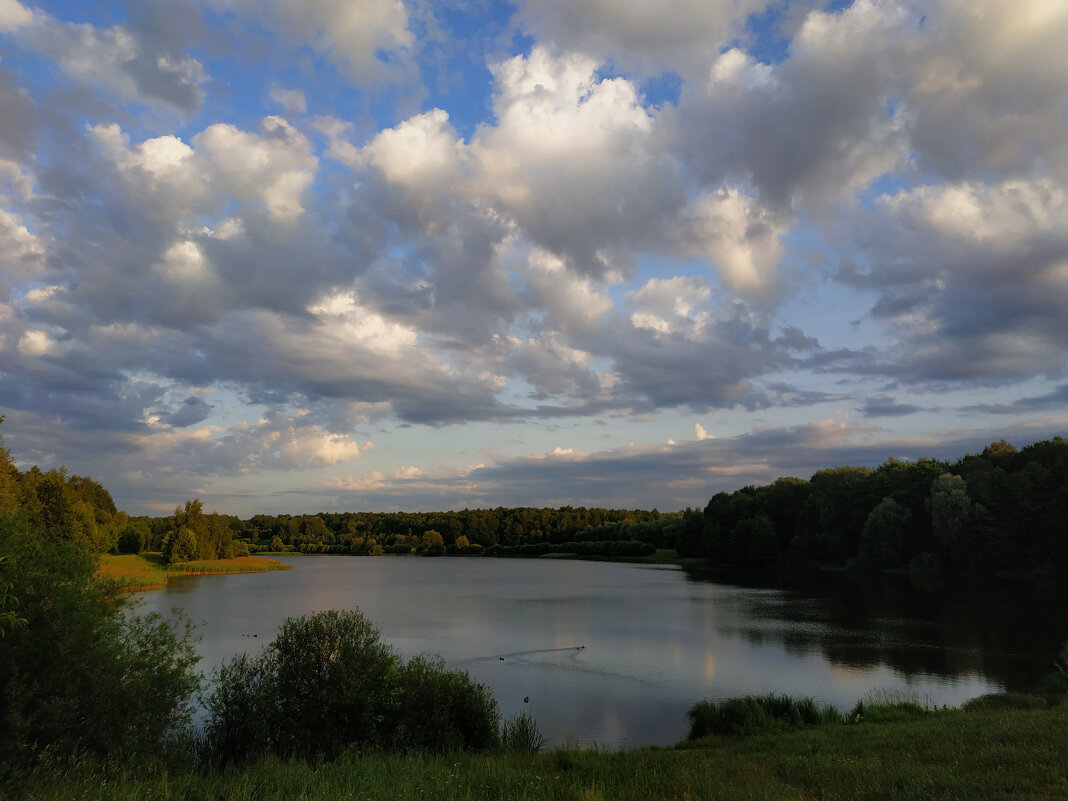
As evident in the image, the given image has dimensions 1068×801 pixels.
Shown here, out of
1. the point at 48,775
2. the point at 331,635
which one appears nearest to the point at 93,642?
the point at 48,775

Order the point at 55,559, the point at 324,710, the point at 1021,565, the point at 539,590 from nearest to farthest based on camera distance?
1. the point at 55,559
2. the point at 324,710
3. the point at 1021,565
4. the point at 539,590

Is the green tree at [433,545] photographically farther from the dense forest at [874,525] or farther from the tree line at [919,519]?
the tree line at [919,519]

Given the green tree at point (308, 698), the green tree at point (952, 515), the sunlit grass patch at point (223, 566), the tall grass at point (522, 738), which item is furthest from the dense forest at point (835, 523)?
the tall grass at point (522, 738)

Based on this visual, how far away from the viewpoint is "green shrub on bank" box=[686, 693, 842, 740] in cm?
1658

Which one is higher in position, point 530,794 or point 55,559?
point 55,559

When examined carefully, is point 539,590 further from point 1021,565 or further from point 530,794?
point 530,794

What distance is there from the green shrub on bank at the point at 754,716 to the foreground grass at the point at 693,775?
12.0ft

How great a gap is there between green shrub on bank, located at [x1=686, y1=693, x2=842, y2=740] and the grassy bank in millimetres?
58893

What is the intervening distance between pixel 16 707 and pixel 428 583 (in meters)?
65.8

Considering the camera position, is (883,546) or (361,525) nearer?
(883,546)

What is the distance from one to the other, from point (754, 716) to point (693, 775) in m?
8.23

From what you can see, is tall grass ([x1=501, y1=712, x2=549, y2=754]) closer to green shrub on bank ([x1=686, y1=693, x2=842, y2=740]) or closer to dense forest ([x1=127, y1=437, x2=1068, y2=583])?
green shrub on bank ([x1=686, y1=693, x2=842, y2=740])

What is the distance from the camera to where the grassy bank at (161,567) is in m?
68.1

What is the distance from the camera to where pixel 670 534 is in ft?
401
